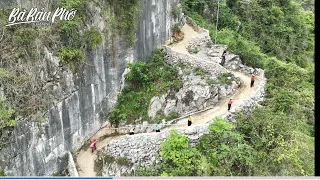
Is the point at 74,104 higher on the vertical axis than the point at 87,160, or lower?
higher


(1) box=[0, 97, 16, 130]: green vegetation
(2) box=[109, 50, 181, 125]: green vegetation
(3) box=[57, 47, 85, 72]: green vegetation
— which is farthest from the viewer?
(2) box=[109, 50, 181, 125]: green vegetation

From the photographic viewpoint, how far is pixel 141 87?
15.2 metres

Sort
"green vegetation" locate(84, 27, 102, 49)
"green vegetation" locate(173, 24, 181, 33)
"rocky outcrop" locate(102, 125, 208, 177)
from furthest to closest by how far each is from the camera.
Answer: "green vegetation" locate(173, 24, 181, 33), "green vegetation" locate(84, 27, 102, 49), "rocky outcrop" locate(102, 125, 208, 177)

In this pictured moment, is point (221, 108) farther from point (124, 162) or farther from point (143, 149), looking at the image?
point (124, 162)

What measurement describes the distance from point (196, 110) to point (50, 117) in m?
5.64

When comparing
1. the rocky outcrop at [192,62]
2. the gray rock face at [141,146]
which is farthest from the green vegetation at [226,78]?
the gray rock face at [141,146]

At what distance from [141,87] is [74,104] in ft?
11.6

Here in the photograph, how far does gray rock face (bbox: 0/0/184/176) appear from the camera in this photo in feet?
34.2

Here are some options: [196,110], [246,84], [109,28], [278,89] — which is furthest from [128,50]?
[278,89]

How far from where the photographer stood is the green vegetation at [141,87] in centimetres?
1427

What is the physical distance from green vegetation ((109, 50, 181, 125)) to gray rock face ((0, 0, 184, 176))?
1.14 feet

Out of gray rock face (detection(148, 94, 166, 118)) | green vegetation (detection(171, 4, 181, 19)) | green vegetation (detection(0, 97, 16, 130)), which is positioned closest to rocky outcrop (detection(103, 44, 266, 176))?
gray rock face (detection(148, 94, 166, 118))

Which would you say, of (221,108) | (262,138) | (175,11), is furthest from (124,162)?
(175,11)

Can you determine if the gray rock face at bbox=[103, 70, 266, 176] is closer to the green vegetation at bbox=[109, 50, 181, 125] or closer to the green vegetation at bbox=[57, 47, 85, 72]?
the green vegetation at bbox=[109, 50, 181, 125]
